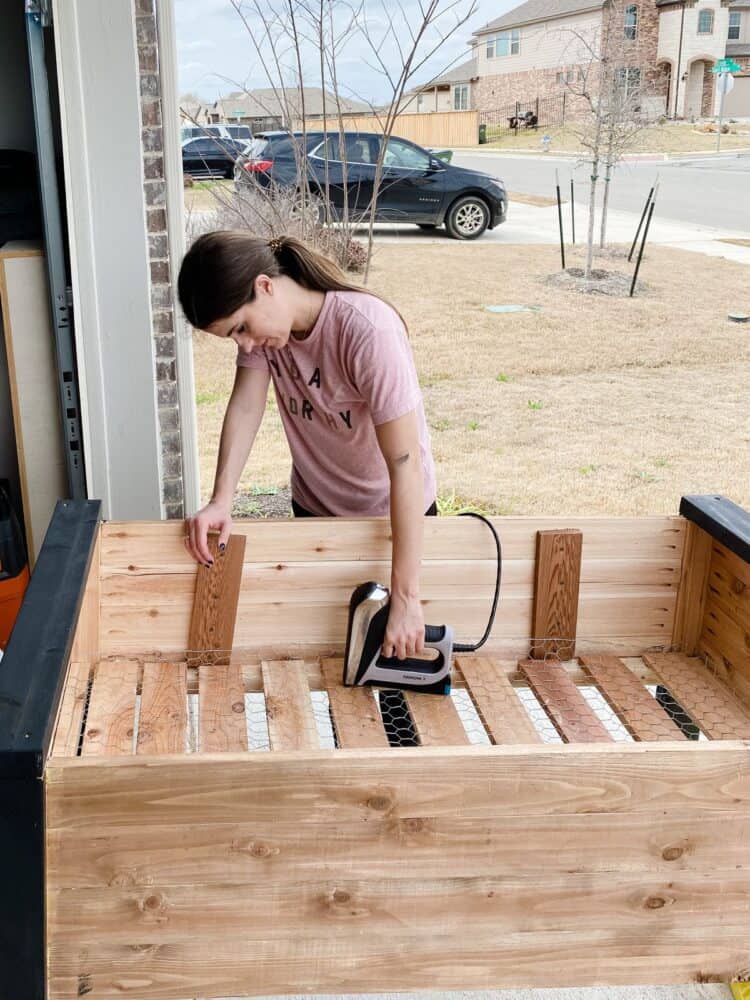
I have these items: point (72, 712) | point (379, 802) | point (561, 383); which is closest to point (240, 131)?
point (561, 383)

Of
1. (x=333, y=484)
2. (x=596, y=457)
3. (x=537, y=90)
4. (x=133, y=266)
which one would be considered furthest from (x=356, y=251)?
(x=537, y=90)

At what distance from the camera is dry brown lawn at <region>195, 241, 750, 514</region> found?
6047 millimetres

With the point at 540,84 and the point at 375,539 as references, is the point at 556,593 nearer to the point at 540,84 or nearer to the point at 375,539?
the point at 375,539

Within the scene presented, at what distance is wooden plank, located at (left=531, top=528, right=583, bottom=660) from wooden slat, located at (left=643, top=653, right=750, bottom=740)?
18cm

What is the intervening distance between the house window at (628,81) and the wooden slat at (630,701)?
6.97 m

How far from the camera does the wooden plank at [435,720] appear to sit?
6.25ft

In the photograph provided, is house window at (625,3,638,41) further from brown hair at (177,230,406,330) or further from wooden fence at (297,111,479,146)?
brown hair at (177,230,406,330)

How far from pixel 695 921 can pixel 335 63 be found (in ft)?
12.7

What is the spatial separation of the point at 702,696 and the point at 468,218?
818 cm

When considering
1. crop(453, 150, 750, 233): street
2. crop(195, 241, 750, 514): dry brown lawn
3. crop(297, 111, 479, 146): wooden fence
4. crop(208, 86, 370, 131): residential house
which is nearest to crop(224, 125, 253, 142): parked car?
crop(208, 86, 370, 131): residential house

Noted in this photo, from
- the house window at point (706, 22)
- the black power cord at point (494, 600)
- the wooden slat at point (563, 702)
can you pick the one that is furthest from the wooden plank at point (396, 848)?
the house window at point (706, 22)

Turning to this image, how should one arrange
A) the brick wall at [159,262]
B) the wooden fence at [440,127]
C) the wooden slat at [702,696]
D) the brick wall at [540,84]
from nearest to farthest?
the wooden slat at [702,696]
the brick wall at [159,262]
the wooden fence at [440,127]
the brick wall at [540,84]

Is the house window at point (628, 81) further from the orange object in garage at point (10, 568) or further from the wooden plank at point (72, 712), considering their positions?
the wooden plank at point (72, 712)

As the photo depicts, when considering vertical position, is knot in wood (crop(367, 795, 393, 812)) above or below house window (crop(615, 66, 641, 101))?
below
